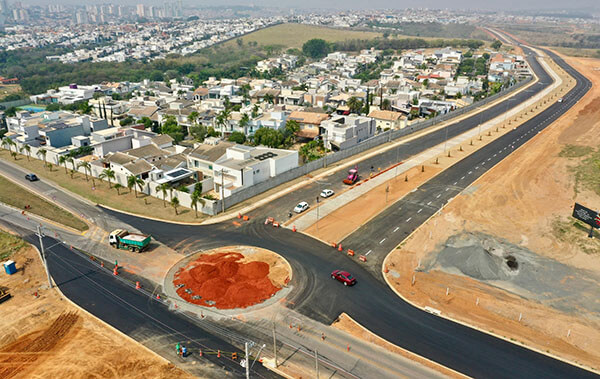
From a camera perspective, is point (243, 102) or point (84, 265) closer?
point (84, 265)

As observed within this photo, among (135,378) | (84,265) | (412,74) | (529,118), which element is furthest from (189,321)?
(412,74)

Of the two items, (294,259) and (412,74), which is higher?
(412,74)

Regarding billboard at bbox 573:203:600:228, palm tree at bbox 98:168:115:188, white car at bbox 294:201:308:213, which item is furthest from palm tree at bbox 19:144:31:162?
billboard at bbox 573:203:600:228

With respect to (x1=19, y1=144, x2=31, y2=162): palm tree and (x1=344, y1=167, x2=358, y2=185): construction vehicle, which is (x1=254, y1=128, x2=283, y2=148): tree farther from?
(x1=19, y1=144, x2=31, y2=162): palm tree

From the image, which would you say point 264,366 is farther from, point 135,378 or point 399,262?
point 399,262

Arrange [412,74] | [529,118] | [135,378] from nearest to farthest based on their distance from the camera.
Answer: [135,378] → [529,118] → [412,74]

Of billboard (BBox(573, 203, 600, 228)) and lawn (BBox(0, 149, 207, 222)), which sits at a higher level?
billboard (BBox(573, 203, 600, 228))

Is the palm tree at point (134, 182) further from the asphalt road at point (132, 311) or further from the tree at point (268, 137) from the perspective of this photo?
the tree at point (268, 137)
